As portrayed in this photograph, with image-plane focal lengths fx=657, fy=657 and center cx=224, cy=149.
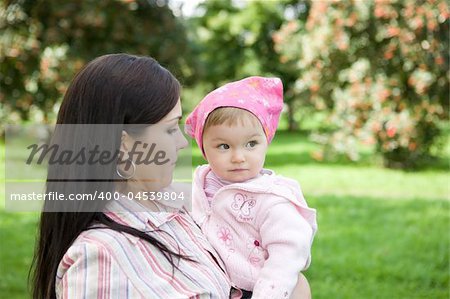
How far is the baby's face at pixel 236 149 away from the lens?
79.7 inches

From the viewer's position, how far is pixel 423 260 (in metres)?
5.80

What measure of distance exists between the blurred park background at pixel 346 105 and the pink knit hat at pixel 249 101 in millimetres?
3049

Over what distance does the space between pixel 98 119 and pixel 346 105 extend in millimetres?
10075

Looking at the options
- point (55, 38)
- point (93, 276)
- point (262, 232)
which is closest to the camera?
point (93, 276)

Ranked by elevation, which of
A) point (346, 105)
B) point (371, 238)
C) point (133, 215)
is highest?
point (133, 215)

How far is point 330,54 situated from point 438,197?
12.0ft

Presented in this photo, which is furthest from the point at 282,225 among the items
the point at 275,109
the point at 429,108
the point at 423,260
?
the point at 429,108

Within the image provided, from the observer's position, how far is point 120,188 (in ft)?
5.97

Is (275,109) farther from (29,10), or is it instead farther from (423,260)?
(29,10)

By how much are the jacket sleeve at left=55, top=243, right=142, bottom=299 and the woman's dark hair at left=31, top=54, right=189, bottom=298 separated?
3.8 inches

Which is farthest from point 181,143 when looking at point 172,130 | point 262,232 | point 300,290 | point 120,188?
point 300,290

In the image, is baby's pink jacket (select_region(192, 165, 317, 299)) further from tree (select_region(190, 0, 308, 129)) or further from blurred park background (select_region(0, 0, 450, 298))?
tree (select_region(190, 0, 308, 129))

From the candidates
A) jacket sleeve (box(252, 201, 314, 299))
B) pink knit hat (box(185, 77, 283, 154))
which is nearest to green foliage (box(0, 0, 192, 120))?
pink knit hat (box(185, 77, 283, 154))

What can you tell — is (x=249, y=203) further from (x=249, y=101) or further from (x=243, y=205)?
(x=249, y=101)
